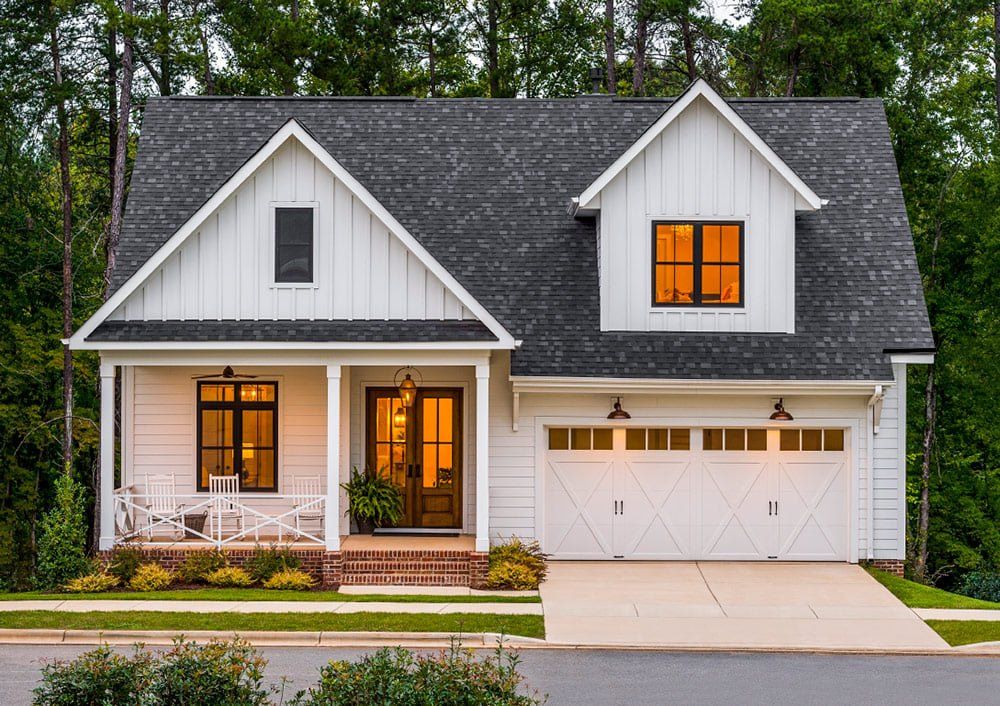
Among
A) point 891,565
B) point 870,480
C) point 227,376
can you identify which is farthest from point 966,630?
point 227,376

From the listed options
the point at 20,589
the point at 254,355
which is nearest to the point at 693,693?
the point at 254,355

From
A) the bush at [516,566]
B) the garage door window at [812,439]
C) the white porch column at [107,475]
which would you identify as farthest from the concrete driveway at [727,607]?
the white porch column at [107,475]

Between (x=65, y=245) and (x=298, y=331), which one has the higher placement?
(x=65, y=245)

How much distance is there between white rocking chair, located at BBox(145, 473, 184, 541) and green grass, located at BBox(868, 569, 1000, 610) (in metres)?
10.6

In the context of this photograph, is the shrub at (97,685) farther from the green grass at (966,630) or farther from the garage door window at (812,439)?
the garage door window at (812,439)

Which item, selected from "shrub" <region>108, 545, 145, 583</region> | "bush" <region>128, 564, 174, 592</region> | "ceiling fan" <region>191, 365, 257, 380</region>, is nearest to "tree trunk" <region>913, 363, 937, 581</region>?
"ceiling fan" <region>191, 365, 257, 380</region>

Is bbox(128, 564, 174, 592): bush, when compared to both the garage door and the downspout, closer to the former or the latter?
the garage door

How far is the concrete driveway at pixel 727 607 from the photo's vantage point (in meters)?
15.0

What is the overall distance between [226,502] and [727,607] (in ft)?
25.5

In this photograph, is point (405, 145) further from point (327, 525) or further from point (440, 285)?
point (327, 525)

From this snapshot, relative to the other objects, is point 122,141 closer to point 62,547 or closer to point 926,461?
point 62,547

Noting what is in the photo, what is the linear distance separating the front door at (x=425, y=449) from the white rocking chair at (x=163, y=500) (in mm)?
3115

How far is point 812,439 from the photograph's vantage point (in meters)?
20.3

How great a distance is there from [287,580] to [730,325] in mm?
7953
